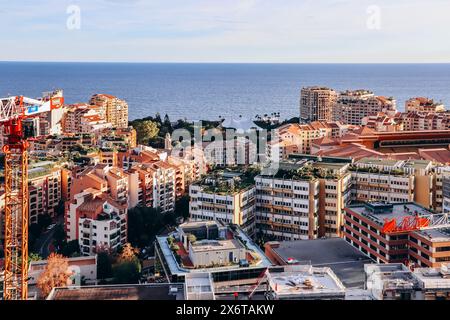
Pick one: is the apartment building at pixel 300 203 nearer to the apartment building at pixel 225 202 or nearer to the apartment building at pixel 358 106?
the apartment building at pixel 225 202

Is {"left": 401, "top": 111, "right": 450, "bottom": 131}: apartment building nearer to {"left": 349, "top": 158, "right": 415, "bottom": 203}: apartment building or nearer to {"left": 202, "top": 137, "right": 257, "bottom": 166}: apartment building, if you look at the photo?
{"left": 202, "top": 137, "right": 257, "bottom": 166}: apartment building

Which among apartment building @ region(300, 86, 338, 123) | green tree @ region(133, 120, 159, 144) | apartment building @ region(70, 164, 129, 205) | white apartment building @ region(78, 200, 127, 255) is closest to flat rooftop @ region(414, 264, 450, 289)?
white apartment building @ region(78, 200, 127, 255)


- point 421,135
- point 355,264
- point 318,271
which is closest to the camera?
point 318,271

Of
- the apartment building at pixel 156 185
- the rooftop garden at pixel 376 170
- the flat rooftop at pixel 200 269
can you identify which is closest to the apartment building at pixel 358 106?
the rooftop garden at pixel 376 170

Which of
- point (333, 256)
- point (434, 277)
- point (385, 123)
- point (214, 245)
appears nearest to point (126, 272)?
point (214, 245)

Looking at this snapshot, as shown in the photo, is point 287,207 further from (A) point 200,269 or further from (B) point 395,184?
(A) point 200,269
